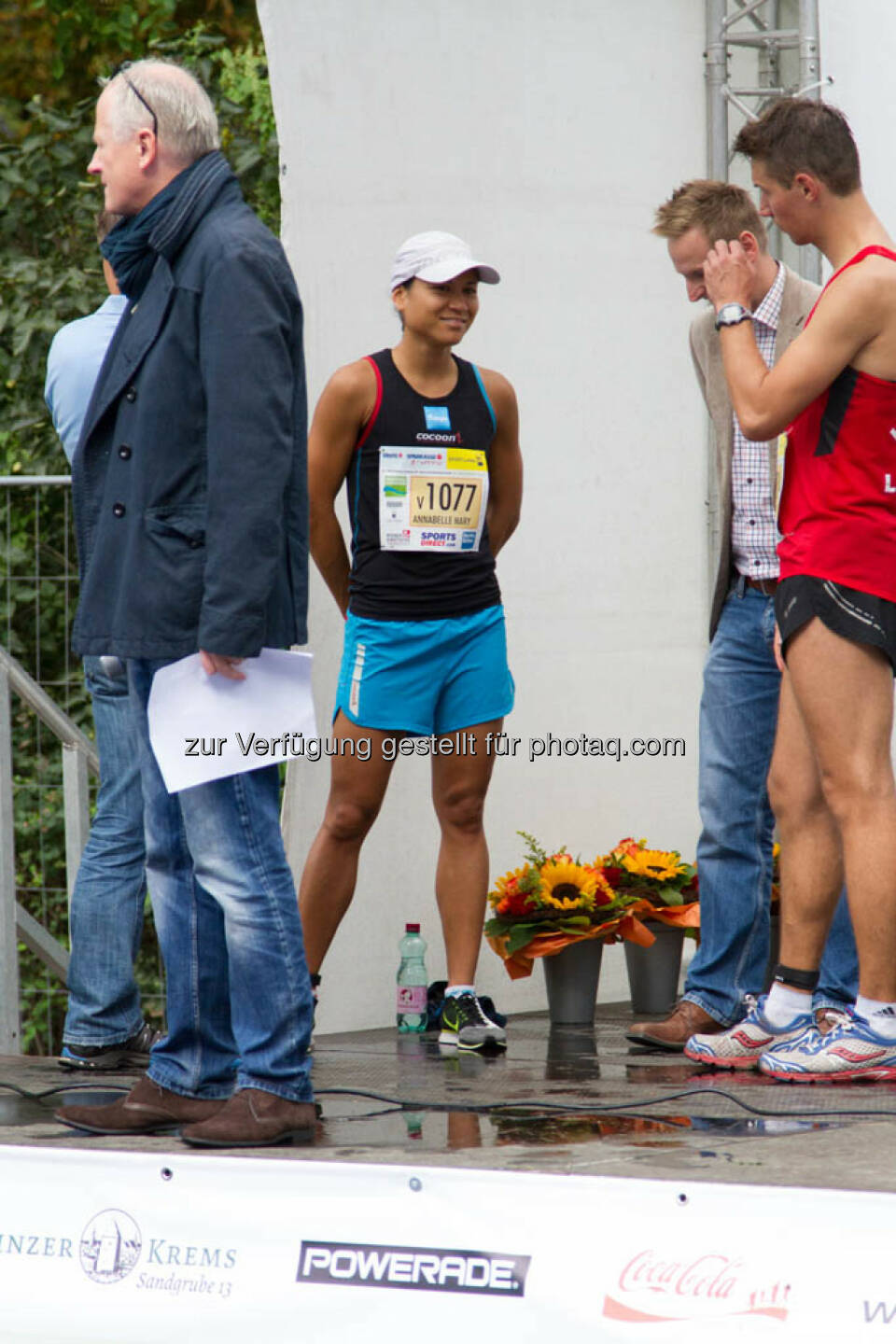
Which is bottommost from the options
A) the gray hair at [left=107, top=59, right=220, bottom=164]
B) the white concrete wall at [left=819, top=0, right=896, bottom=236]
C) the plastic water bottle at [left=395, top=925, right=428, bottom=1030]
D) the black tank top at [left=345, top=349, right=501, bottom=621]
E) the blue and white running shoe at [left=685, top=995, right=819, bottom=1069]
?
the plastic water bottle at [left=395, top=925, right=428, bottom=1030]

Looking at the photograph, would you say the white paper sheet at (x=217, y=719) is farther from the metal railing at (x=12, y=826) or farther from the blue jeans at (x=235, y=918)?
the metal railing at (x=12, y=826)

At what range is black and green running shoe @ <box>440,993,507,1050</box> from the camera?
14.2 ft

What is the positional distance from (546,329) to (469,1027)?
196 cm

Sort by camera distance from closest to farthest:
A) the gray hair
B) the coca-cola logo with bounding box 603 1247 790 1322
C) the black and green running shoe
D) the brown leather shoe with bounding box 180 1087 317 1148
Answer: the coca-cola logo with bounding box 603 1247 790 1322 → the brown leather shoe with bounding box 180 1087 317 1148 → the gray hair → the black and green running shoe

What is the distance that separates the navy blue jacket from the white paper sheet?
5cm

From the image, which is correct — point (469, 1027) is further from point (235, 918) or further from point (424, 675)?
point (235, 918)

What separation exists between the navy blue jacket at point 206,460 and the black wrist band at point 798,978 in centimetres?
123

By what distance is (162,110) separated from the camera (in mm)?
3107

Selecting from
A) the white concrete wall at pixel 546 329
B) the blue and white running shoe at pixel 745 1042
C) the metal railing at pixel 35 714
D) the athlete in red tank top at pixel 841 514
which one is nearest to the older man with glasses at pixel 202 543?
the athlete in red tank top at pixel 841 514

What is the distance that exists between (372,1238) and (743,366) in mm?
1814

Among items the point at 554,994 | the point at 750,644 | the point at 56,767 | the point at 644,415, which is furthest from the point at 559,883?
the point at 56,767

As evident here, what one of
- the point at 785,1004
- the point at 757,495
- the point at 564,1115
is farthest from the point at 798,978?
the point at 757,495

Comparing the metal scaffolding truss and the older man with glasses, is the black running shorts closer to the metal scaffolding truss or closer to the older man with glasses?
the older man with glasses

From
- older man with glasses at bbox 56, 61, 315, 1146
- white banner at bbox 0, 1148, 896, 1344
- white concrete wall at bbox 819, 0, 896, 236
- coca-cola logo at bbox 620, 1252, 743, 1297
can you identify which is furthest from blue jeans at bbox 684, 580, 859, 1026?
coca-cola logo at bbox 620, 1252, 743, 1297
